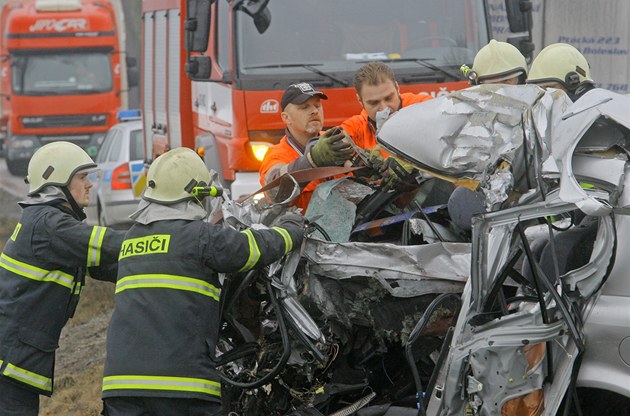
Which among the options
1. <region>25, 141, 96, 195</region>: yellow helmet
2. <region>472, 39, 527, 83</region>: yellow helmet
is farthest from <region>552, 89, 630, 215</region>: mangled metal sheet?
<region>25, 141, 96, 195</region>: yellow helmet

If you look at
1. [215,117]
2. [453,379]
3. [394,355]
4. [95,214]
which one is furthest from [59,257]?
[95,214]

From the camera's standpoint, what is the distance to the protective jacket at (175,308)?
166 inches

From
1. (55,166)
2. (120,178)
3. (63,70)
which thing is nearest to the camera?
(55,166)

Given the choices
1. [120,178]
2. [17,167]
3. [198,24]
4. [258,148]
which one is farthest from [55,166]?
[17,167]

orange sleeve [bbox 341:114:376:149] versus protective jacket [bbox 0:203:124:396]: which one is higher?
orange sleeve [bbox 341:114:376:149]

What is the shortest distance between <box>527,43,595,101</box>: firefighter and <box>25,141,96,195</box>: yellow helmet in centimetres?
237

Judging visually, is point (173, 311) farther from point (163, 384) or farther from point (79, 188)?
point (79, 188)

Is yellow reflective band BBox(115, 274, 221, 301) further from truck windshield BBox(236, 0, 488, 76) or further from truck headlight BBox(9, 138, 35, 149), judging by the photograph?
truck headlight BBox(9, 138, 35, 149)

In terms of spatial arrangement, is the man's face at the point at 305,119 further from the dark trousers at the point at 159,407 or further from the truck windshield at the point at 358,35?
the truck windshield at the point at 358,35

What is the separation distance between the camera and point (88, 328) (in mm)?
9250

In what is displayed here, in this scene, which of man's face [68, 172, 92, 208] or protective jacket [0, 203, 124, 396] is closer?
protective jacket [0, 203, 124, 396]

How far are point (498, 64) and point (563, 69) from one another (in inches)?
13.4

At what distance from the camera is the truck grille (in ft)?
79.3

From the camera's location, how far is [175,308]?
426 centimetres
